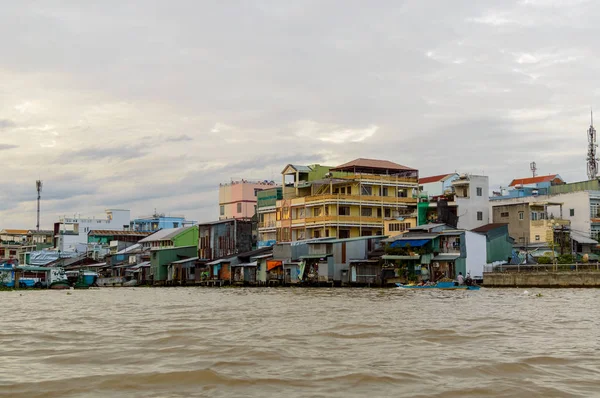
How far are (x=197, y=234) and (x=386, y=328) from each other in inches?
2384

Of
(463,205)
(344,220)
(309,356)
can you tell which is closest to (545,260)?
(463,205)

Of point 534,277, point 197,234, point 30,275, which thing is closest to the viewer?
point 534,277

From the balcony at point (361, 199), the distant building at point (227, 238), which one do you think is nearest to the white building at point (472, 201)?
the balcony at point (361, 199)

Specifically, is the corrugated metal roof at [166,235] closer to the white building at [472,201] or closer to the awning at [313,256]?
the awning at [313,256]

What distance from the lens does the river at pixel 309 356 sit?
353 inches

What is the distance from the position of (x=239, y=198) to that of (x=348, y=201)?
23575 millimetres

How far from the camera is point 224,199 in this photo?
268ft

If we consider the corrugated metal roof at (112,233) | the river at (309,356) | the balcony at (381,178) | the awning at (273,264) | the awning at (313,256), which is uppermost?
the balcony at (381,178)

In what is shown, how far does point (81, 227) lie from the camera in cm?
9331

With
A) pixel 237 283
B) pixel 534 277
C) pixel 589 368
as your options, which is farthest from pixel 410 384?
pixel 237 283

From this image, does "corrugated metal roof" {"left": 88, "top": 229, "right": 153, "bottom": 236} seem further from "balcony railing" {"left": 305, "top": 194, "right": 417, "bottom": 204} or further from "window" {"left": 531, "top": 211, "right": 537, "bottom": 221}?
"window" {"left": 531, "top": 211, "right": 537, "bottom": 221}

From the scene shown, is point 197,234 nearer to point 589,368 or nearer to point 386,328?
point 386,328

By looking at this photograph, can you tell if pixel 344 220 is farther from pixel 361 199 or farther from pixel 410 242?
pixel 410 242

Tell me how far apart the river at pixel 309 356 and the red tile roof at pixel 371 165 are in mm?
42064
